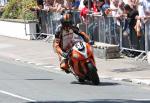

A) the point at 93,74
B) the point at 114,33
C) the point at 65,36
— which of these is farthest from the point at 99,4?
the point at 93,74

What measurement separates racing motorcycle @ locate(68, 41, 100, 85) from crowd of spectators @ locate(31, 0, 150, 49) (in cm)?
411

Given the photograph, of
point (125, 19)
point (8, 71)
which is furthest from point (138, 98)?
point (125, 19)

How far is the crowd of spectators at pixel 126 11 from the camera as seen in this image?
65.8 feet

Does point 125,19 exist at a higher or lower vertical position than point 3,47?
higher

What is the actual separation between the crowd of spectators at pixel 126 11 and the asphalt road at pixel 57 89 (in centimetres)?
321

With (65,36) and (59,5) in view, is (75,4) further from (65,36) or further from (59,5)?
(65,36)

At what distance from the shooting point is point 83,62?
1619 cm

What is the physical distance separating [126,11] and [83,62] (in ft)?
17.4

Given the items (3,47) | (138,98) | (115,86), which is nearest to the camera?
(138,98)

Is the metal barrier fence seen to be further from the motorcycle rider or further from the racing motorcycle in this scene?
the racing motorcycle

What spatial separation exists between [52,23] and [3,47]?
2601mm

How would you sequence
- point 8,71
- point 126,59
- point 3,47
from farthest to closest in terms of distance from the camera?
point 3,47 < point 126,59 < point 8,71

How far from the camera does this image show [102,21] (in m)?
22.7

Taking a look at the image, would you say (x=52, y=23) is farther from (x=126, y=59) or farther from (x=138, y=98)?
(x=138, y=98)
